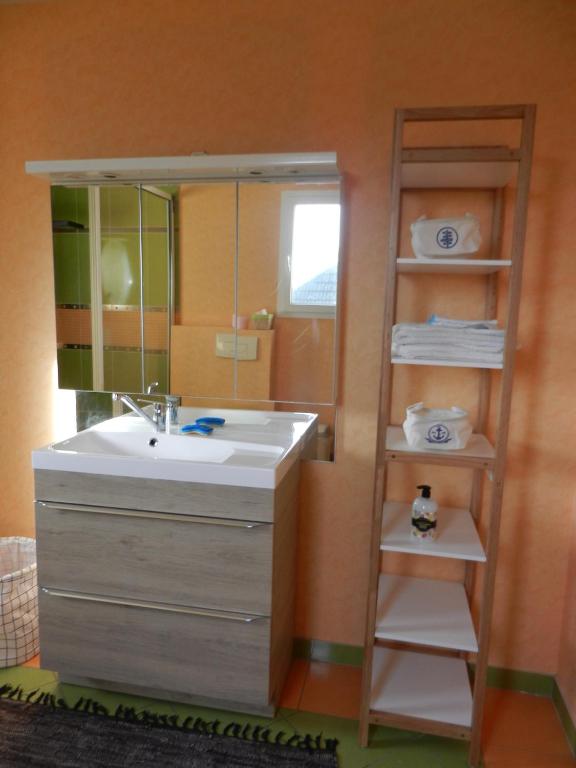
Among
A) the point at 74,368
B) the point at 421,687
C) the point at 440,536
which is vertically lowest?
the point at 421,687

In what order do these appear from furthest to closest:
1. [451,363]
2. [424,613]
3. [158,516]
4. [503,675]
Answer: [503,675]
[424,613]
[158,516]
[451,363]

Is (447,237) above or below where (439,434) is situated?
above

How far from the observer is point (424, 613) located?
1872 millimetres

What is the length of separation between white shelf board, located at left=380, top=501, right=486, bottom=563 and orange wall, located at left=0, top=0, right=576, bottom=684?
0.58 ft

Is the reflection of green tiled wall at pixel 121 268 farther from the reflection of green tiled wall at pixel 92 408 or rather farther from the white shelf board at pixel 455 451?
the white shelf board at pixel 455 451

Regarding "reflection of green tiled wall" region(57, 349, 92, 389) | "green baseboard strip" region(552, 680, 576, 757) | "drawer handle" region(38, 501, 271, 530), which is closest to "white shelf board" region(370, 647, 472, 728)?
"green baseboard strip" region(552, 680, 576, 757)

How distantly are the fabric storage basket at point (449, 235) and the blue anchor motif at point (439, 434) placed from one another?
0.53m

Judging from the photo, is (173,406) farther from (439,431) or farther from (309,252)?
(439,431)

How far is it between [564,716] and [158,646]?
1.43 metres

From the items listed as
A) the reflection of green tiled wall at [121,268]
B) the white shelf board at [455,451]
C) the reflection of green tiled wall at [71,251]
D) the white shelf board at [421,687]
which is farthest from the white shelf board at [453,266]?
the white shelf board at [421,687]

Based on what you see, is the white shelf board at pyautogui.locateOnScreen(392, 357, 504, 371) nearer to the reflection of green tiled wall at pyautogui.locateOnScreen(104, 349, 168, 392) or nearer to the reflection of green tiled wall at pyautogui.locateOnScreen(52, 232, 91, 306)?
the reflection of green tiled wall at pyautogui.locateOnScreen(104, 349, 168, 392)

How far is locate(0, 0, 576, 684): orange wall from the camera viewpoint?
184 centimetres

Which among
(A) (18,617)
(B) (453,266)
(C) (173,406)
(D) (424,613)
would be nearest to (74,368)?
(C) (173,406)

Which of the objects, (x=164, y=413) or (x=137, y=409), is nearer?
(x=137, y=409)
